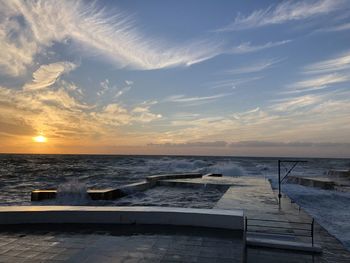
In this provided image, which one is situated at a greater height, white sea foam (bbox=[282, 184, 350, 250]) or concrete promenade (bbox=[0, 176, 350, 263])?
concrete promenade (bbox=[0, 176, 350, 263])

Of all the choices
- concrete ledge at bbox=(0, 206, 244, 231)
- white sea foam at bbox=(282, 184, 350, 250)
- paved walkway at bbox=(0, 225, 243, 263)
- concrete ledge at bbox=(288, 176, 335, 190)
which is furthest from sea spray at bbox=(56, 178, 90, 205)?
concrete ledge at bbox=(288, 176, 335, 190)

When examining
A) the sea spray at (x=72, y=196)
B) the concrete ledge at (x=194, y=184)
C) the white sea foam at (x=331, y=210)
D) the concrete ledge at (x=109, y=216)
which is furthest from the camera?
the concrete ledge at (x=194, y=184)

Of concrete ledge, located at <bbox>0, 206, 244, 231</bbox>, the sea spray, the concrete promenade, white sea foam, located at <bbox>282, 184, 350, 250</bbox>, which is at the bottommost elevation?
white sea foam, located at <bbox>282, 184, 350, 250</bbox>

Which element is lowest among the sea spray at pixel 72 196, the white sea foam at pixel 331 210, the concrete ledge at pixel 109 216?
the white sea foam at pixel 331 210

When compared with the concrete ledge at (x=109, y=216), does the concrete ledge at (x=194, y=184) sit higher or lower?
lower

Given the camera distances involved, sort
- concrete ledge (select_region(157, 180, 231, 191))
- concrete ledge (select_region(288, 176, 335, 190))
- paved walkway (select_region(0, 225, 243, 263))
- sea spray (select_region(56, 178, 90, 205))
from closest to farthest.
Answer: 1. paved walkway (select_region(0, 225, 243, 263))
2. sea spray (select_region(56, 178, 90, 205))
3. concrete ledge (select_region(157, 180, 231, 191))
4. concrete ledge (select_region(288, 176, 335, 190))

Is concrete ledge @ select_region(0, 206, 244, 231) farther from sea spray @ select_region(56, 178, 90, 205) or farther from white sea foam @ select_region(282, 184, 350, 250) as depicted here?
sea spray @ select_region(56, 178, 90, 205)

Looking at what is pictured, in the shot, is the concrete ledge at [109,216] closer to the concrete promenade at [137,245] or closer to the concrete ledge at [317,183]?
the concrete promenade at [137,245]

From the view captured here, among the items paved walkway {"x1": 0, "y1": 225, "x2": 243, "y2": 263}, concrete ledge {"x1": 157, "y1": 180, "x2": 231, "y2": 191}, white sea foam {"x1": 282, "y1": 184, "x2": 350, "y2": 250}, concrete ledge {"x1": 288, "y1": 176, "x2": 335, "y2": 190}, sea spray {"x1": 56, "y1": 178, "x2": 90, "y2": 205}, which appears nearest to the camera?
paved walkway {"x1": 0, "y1": 225, "x2": 243, "y2": 263}

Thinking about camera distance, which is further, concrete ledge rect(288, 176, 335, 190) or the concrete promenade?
concrete ledge rect(288, 176, 335, 190)

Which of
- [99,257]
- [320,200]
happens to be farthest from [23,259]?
[320,200]

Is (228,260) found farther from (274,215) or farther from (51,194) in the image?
(51,194)

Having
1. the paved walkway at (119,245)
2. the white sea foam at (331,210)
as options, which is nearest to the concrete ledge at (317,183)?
the white sea foam at (331,210)

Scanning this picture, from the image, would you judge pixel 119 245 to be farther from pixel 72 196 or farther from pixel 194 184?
pixel 194 184
